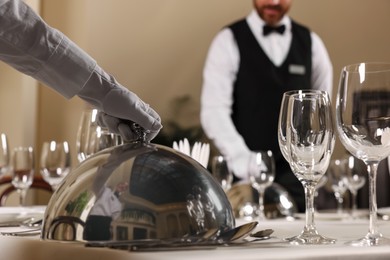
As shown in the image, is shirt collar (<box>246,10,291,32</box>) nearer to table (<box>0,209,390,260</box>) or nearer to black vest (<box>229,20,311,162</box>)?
black vest (<box>229,20,311,162</box>)

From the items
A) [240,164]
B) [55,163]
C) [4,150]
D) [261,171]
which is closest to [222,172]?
[261,171]

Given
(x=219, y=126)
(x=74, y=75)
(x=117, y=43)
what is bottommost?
(x=74, y=75)

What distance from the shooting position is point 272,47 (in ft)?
15.4

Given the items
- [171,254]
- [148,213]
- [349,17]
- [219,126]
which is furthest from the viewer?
[349,17]

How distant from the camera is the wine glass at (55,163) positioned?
5.80ft

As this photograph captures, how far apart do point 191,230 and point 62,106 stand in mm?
3941

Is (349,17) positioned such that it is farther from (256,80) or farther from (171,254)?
(171,254)

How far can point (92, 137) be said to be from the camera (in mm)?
1297

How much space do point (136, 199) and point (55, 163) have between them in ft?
3.25

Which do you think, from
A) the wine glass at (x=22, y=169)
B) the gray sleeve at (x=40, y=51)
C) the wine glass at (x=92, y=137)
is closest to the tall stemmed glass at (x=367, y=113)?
the gray sleeve at (x=40, y=51)

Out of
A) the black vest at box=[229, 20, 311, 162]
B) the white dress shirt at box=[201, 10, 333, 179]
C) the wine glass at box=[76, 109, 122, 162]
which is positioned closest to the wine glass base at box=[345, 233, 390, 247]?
the wine glass at box=[76, 109, 122, 162]

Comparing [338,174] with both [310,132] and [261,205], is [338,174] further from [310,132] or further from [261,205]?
[310,132]

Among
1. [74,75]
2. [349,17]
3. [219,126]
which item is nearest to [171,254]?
[74,75]

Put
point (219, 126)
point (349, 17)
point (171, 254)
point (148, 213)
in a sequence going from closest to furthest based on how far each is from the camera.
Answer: point (171, 254)
point (148, 213)
point (219, 126)
point (349, 17)
